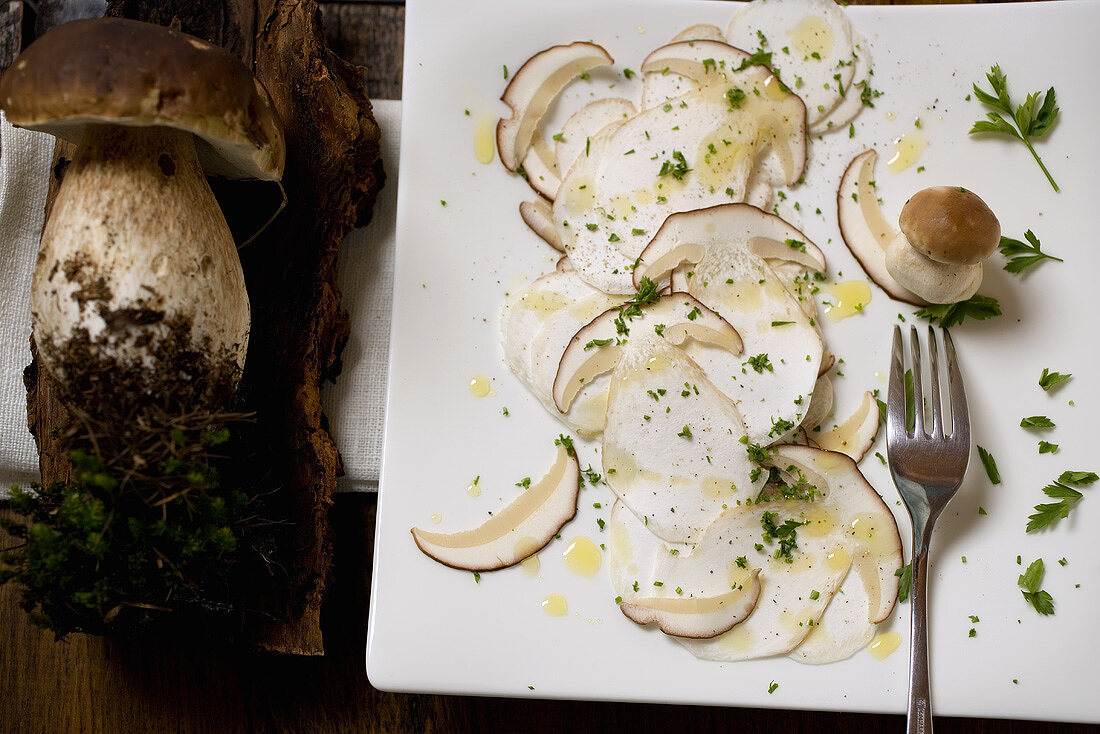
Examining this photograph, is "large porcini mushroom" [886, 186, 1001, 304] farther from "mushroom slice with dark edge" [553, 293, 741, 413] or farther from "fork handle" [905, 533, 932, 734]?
"fork handle" [905, 533, 932, 734]

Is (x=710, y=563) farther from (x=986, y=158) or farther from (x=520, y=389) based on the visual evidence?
(x=986, y=158)

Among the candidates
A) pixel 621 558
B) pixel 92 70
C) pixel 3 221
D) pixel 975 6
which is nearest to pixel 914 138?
pixel 975 6

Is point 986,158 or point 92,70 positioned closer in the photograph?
point 92,70

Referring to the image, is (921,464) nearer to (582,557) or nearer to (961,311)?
(961,311)

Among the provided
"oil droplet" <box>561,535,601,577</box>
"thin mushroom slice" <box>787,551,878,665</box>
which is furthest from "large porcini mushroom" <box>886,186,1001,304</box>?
"oil droplet" <box>561,535,601,577</box>

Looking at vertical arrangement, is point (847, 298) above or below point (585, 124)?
below

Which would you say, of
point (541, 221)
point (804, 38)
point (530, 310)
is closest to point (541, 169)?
point (541, 221)
